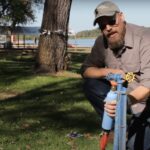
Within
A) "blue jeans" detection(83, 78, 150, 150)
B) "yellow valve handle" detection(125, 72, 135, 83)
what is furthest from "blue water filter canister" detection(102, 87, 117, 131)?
"blue jeans" detection(83, 78, 150, 150)

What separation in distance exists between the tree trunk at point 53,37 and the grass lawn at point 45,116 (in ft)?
6.37

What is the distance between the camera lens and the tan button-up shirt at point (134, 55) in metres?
4.37

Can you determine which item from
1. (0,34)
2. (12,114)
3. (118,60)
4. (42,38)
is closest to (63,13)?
(42,38)

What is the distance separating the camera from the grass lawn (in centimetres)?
679

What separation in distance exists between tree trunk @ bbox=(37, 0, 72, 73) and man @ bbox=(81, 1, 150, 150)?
34.8 ft

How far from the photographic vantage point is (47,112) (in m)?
8.88

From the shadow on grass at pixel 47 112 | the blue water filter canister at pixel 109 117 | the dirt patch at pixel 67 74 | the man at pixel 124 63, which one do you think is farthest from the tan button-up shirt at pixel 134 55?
the dirt patch at pixel 67 74

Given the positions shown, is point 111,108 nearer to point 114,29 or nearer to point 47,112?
point 114,29

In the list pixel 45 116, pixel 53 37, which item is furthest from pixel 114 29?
pixel 53 37

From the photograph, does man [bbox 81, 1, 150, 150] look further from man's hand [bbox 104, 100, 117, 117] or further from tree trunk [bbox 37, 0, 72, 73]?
tree trunk [bbox 37, 0, 72, 73]

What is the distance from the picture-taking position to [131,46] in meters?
4.46

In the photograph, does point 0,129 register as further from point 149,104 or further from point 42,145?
point 149,104

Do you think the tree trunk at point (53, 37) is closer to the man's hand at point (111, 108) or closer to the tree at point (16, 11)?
the man's hand at point (111, 108)

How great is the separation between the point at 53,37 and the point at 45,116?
6962mm
